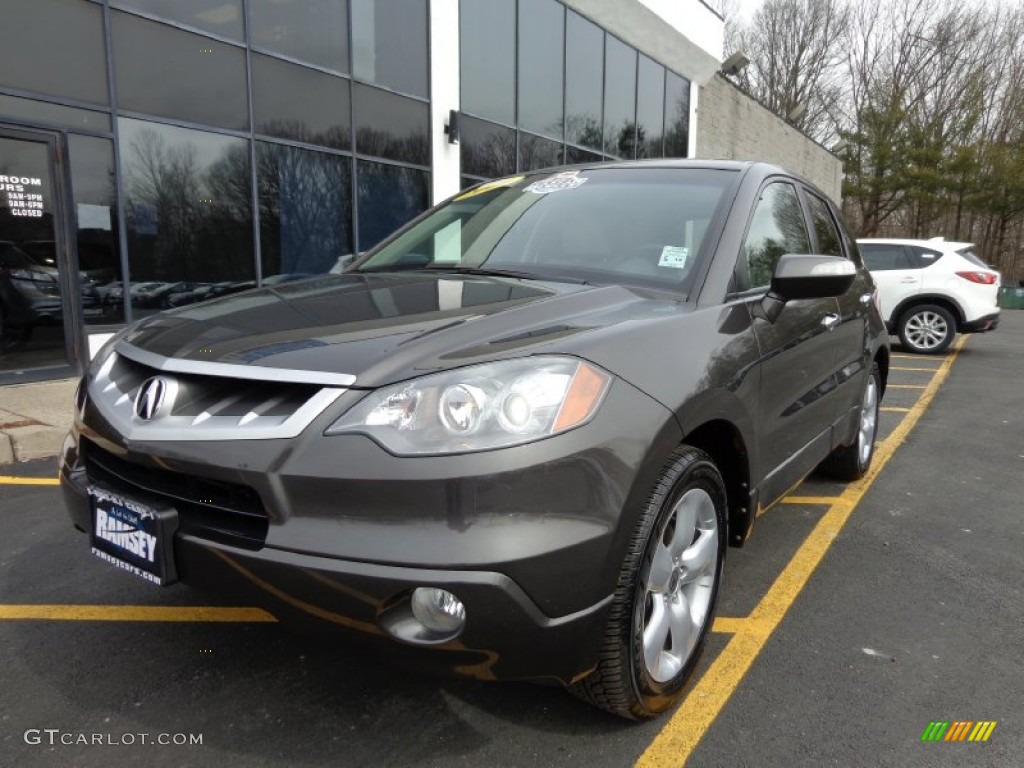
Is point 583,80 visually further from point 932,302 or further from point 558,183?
point 558,183

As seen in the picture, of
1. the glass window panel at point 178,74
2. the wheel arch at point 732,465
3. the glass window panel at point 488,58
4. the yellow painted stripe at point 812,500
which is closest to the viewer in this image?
the wheel arch at point 732,465

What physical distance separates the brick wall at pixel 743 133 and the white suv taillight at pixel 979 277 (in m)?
7.93

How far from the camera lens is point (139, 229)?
798 centimetres

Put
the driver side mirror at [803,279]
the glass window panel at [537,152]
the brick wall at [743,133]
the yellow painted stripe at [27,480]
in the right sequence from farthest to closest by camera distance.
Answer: the brick wall at [743,133] → the glass window panel at [537,152] → the yellow painted stripe at [27,480] → the driver side mirror at [803,279]

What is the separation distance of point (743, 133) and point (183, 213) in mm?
19283

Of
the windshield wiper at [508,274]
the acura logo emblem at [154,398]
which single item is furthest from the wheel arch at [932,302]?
the acura logo emblem at [154,398]

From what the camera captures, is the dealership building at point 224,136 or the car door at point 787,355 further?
the dealership building at point 224,136

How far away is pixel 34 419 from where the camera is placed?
542cm

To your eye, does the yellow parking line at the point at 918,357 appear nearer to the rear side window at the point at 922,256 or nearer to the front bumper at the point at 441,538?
the rear side window at the point at 922,256

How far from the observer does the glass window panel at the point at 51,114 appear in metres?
6.89

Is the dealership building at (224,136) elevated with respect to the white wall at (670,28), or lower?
lower

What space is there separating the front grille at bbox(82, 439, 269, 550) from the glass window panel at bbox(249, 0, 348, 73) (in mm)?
8366

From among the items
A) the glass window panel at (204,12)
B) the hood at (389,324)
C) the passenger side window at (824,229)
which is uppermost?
the glass window panel at (204,12)

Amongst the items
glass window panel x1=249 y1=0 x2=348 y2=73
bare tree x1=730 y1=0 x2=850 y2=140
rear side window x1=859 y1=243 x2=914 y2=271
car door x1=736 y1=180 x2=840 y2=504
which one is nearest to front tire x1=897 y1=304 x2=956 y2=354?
rear side window x1=859 y1=243 x2=914 y2=271
